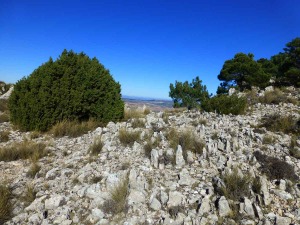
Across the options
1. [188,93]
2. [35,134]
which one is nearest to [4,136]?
[35,134]

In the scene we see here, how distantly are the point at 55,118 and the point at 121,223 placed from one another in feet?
21.5

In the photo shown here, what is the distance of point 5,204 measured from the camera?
4.73m

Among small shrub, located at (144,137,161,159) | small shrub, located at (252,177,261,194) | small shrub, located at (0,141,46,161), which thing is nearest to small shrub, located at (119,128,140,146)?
small shrub, located at (144,137,161,159)

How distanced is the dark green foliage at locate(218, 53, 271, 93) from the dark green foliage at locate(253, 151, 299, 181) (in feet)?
62.9

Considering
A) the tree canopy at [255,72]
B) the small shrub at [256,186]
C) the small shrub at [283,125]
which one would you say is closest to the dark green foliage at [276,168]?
the small shrub at [256,186]

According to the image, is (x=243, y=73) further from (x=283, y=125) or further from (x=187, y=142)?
(x=187, y=142)

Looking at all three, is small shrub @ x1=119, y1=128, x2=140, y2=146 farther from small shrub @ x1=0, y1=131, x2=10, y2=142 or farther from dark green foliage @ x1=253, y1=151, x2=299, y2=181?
small shrub @ x1=0, y1=131, x2=10, y2=142

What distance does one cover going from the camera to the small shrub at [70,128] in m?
9.08

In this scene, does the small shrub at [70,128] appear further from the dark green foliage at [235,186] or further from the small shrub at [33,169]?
the dark green foliage at [235,186]

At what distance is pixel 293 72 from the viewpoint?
21.1 m

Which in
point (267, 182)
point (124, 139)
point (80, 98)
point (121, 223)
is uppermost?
point (80, 98)

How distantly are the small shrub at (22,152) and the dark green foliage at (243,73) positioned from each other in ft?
69.6

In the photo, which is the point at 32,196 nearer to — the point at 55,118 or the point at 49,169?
the point at 49,169

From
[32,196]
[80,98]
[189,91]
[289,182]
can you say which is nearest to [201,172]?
[289,182]
